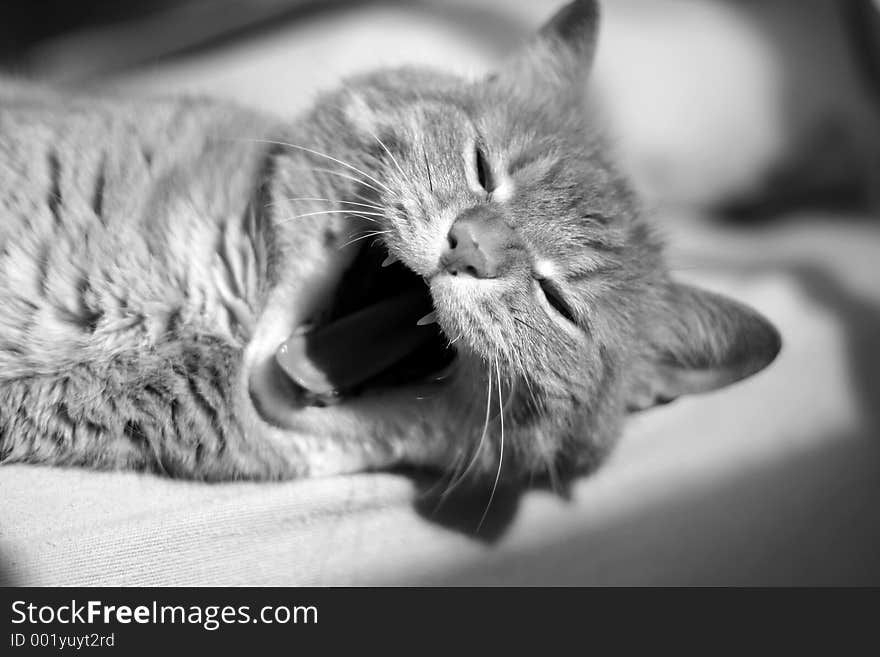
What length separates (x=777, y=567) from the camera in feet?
6.09

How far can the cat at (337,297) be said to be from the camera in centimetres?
138

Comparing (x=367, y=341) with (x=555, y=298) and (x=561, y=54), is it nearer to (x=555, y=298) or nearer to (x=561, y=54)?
(x=555, y=298)

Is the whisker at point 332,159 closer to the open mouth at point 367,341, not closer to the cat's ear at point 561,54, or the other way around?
the open mouth at point 367,341

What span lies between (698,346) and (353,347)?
2.51 feet

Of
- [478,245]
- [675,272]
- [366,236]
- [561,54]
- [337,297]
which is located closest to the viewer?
[478,245]

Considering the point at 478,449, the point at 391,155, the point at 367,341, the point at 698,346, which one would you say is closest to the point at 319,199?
the point at 391,155

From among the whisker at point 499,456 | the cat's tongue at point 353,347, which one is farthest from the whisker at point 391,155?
the whisker at point 499,456

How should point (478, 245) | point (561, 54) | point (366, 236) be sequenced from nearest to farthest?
point (478, 245) < point (366, 236) < point (561, 54)

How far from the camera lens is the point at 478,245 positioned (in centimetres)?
133

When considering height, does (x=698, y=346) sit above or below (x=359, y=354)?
below

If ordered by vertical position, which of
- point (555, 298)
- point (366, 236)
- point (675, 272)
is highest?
point (366, 236)

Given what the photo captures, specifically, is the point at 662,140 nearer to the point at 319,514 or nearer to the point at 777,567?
the point at 777,567

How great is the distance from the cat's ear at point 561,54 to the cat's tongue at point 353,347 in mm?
703
